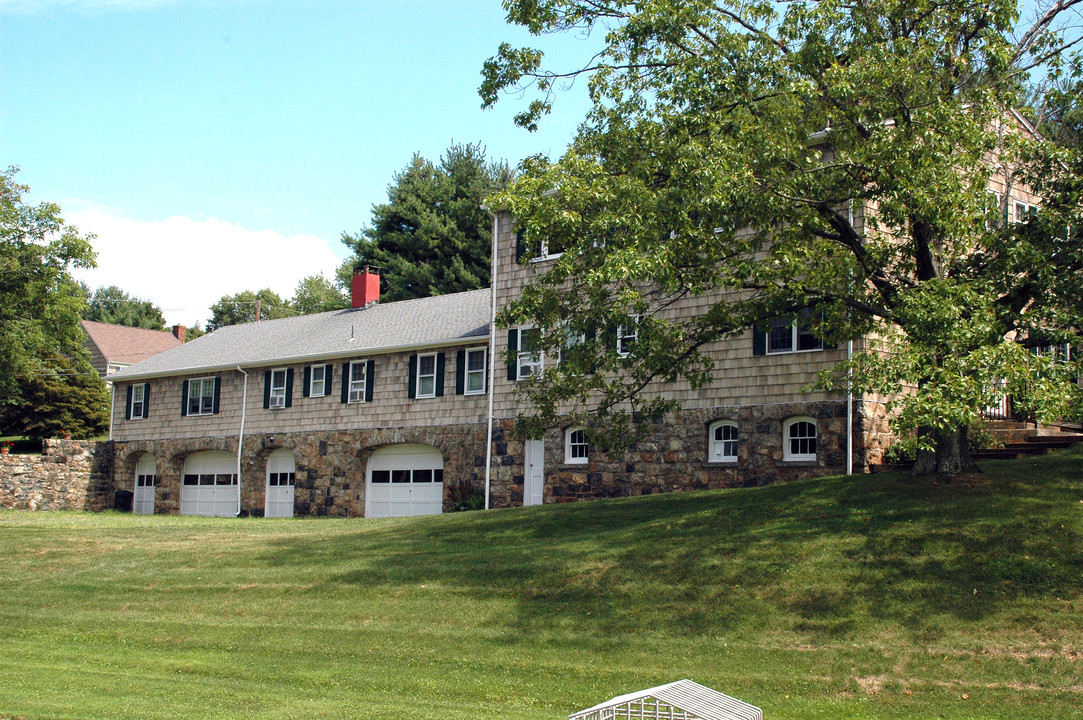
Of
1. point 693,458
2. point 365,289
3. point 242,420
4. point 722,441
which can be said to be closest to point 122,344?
point 365,289

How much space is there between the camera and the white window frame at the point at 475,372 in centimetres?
2645

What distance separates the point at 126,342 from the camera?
5475cm

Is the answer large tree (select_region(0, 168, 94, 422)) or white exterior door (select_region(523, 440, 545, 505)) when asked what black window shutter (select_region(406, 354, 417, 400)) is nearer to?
white exterior door (select_region(523, 440, 545, 505))

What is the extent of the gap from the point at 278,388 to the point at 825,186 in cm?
2097

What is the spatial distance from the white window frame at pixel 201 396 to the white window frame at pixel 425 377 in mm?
9075

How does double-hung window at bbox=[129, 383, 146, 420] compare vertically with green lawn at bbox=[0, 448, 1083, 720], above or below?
above

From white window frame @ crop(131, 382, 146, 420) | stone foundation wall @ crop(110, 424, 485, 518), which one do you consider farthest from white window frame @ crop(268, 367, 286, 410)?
white window frame @ crop(131, 382, 146, 420)

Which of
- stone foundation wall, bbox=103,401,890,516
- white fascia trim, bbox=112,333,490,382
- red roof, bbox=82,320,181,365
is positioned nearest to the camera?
stone foundation wall, bbox=103,401,890,516

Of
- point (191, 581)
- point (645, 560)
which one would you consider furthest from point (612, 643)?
point (191, 581)

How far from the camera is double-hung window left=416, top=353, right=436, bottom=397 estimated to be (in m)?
27.7

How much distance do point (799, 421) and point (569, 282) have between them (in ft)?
21.5

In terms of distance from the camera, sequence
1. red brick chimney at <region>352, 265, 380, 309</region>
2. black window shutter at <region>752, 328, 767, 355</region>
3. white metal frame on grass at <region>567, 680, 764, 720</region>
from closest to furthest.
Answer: white metal frame on grass at <region>567, 680, 764, 720</region> < black window shutter at <region>752, 328, 767, 355</region> < red brick chimney at <region>352, 265, 380, 309</region>

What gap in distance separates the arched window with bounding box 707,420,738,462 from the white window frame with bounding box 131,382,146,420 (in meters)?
22.4

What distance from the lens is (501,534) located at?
58.8ft
